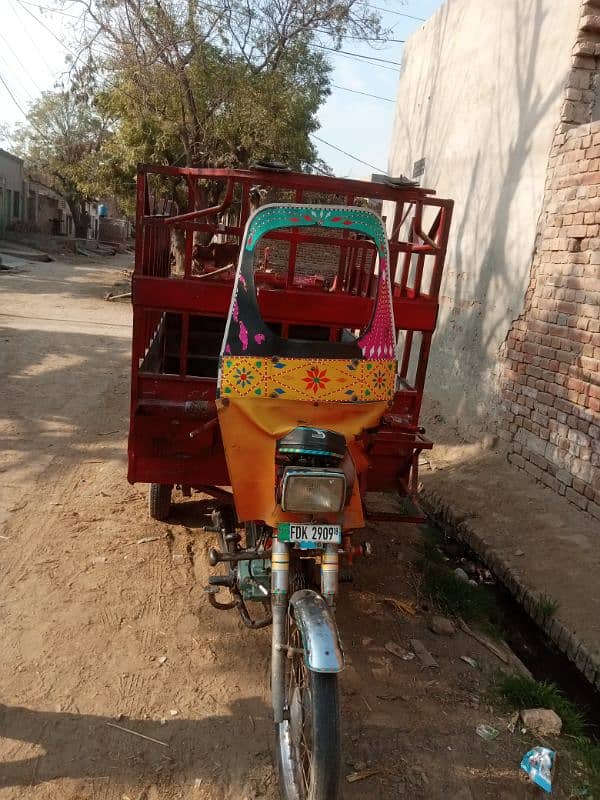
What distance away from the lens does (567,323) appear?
16.7 feet

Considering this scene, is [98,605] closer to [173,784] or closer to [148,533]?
[148,533]

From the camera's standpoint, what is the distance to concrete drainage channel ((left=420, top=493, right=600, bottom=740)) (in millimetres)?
3464

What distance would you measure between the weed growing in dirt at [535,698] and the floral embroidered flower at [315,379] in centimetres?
191

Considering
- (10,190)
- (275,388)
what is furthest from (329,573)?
(10,190)

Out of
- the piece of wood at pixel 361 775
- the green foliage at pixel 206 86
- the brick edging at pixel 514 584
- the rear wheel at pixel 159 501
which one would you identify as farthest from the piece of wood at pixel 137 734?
the green foliage at pixel 206 86

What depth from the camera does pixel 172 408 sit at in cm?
335

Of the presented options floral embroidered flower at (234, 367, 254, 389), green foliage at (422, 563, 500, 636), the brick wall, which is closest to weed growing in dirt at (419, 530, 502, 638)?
green foliage at (422, 563, 500, 636)

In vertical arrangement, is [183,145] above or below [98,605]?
above

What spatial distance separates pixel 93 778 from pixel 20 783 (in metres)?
0.26

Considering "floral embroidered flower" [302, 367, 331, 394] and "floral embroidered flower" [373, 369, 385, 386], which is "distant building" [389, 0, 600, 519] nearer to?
A: "floral embroidered flower" [373, 369, 385, 386]

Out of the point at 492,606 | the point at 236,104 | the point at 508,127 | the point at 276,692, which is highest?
the point at 236,104

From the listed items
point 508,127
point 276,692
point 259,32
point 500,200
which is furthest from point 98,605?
point 259,32

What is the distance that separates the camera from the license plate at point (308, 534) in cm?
222

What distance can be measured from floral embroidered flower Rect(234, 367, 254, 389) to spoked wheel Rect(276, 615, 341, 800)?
3.02 ft
